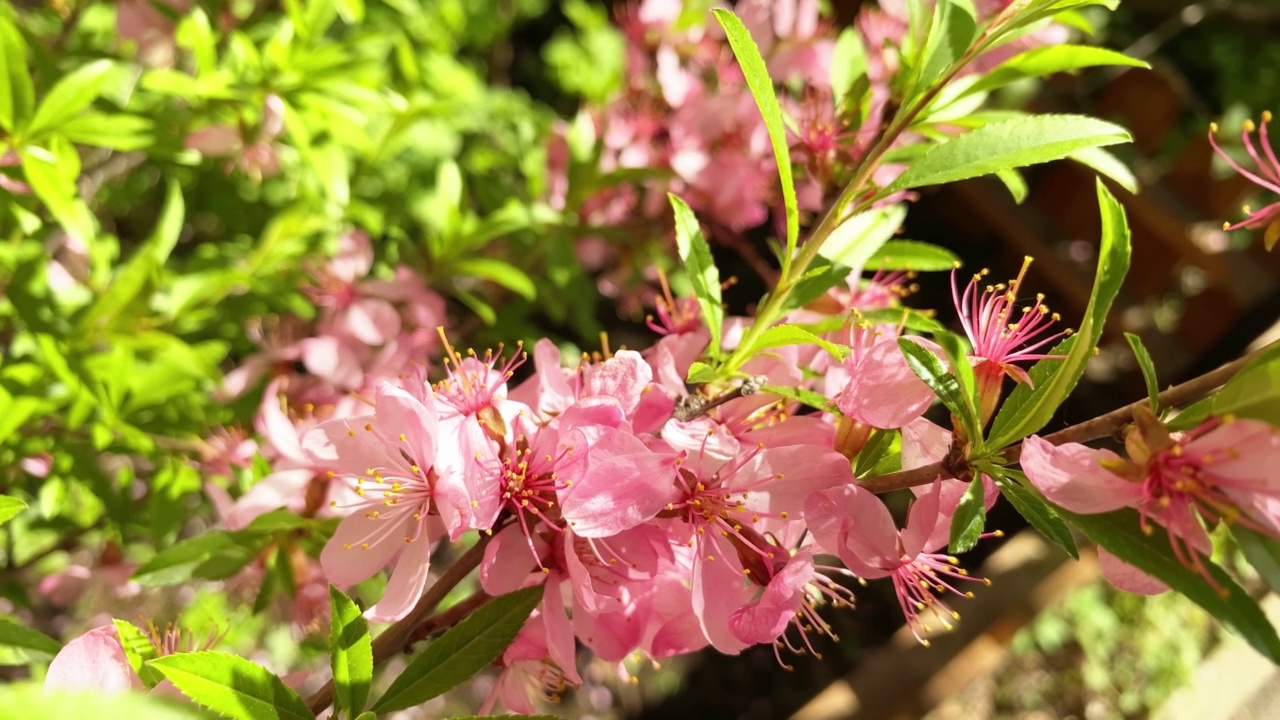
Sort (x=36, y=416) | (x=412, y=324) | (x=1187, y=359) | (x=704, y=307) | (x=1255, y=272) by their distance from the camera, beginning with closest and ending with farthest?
(x=704, y=307)
(x=36, y=416)
(x=412, y=324)
(x=1255, y=272)
(x=1187, y=359)

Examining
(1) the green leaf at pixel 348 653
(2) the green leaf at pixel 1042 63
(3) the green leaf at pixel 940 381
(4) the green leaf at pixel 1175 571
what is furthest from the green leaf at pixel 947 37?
(1) the green leaf at pixel 348 653

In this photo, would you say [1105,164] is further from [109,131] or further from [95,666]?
[109,131]

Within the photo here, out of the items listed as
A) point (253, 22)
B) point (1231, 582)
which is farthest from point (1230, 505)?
point (253, 22)

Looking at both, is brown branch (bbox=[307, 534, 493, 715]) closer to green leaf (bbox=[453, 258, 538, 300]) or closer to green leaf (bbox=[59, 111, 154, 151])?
green leaf (bbox=[453, 258, 538, 300])

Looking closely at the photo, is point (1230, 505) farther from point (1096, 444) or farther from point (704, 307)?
point (1096, 444)

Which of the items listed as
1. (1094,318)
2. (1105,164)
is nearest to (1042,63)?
(1105,164)
